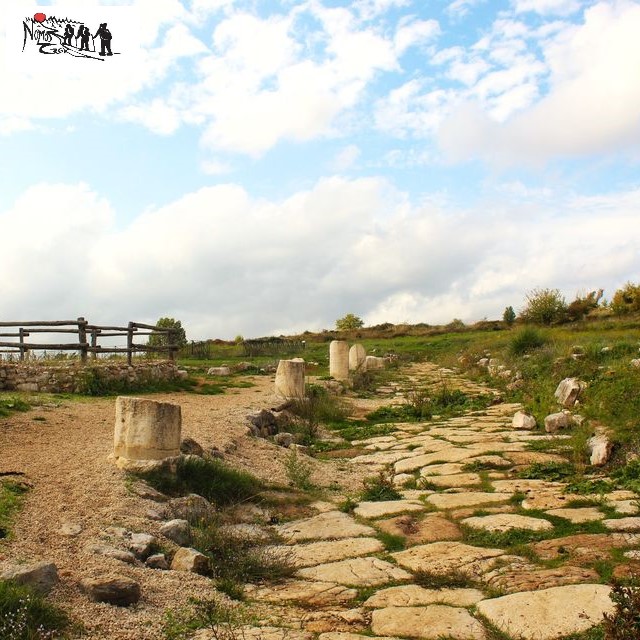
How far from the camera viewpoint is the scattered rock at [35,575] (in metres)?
3.32

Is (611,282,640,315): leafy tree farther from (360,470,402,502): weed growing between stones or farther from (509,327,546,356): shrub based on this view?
(360,470,402,502): weed growing between stones

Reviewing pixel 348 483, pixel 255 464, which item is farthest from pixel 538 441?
pixel 255 464

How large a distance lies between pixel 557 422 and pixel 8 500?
22.1ft

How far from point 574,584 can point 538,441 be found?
4738 mm

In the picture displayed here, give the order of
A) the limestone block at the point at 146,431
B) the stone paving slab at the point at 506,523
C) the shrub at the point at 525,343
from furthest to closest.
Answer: the shrub at the point at 525,343 < the limestone block at the point at 146,431 < the stone paving slab at the point at 506,523

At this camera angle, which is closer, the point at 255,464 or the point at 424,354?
the point at 255,464

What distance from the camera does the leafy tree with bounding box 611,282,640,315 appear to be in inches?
1264

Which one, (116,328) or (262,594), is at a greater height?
(116,328)

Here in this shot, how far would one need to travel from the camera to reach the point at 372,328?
150 feet

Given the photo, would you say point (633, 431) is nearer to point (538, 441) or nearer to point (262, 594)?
point (538, 441)

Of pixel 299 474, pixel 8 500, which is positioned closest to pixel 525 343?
pixel 299 474

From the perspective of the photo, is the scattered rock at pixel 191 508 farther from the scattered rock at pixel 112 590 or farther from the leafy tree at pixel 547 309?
the leafy tree at pixel 547 309

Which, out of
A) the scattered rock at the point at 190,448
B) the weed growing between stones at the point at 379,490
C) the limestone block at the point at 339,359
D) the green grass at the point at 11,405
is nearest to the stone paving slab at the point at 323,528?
the weed growing between stones at the point at 379,490

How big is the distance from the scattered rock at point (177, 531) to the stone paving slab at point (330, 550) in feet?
2.29
